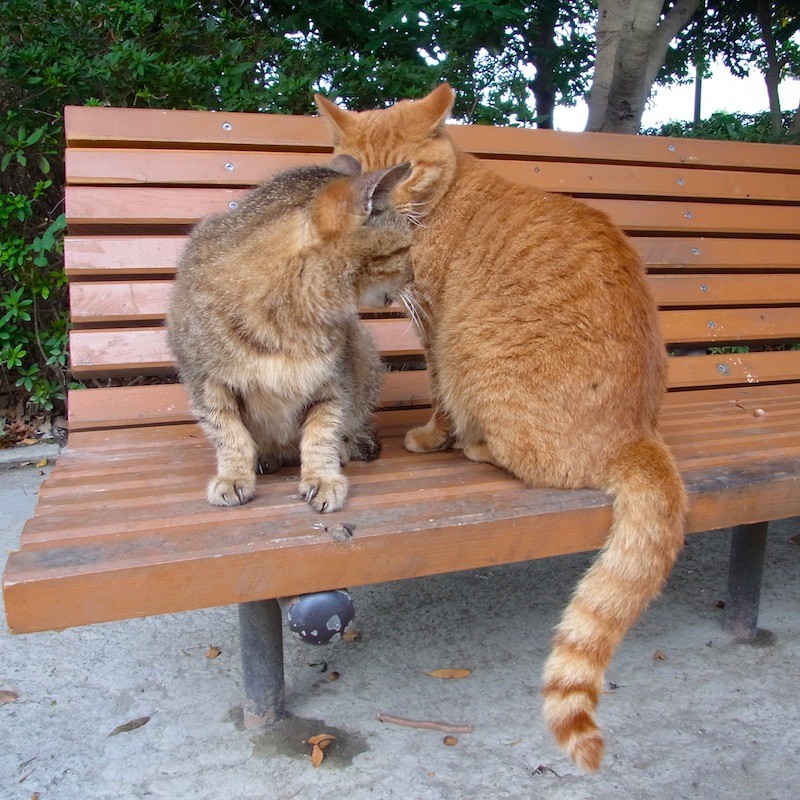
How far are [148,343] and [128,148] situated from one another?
720 millimetres

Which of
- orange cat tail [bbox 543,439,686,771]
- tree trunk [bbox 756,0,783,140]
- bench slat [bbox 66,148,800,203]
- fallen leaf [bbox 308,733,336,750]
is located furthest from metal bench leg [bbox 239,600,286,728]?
tree trunk [bbox 756,0,783,140]

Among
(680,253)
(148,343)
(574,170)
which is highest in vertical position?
(574,170)

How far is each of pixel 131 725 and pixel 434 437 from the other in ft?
3.79

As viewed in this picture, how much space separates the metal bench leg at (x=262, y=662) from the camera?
1.87 metres

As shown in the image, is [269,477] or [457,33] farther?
[457,33]

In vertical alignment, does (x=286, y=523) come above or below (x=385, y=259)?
below

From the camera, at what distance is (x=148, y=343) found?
2.71m

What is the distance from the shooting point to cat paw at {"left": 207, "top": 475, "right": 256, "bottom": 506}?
1803 mm

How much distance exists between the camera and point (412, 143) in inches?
94.6

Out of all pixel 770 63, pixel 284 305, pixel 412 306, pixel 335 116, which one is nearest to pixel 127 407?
pixel 284 305

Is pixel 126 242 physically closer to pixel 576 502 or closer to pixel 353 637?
pixel 353 637

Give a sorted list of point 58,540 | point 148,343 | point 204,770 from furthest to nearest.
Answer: point 148,343 < point 204,770 < point 58,540

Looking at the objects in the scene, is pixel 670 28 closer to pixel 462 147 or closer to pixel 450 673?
pixel 462 147

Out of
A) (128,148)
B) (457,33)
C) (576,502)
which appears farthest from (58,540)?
(457,33)
